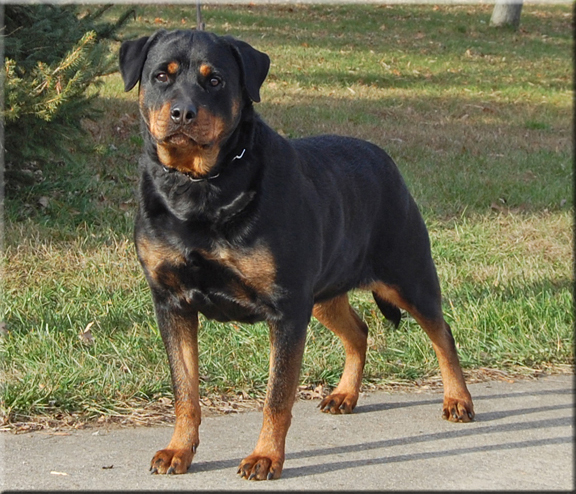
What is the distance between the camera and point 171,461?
Result: 4117mm

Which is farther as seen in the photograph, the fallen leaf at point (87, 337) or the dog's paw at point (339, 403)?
the fallen leaf at point (87, 337)

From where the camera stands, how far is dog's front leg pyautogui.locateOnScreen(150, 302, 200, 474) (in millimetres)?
4148

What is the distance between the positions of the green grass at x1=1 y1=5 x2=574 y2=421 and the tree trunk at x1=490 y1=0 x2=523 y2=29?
8118mm

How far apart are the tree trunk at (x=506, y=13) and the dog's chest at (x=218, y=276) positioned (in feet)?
72.0

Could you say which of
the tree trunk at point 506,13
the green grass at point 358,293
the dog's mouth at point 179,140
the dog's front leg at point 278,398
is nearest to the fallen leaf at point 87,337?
the green grass at point 358,293

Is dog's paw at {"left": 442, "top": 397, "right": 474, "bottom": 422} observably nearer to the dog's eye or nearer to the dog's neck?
the dog's neck

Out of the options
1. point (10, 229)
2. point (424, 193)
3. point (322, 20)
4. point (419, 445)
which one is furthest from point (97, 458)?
point (322, 20)

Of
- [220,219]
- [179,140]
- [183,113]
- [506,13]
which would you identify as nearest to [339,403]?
[220,219]

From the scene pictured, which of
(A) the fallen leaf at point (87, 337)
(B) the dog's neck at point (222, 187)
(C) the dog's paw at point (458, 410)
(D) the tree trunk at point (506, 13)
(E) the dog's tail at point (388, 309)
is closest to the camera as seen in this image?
(B) the dog's neck at point (222, 187)

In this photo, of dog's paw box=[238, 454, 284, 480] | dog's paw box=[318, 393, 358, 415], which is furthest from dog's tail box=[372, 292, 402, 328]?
dog's paw box=[238, 454, 284, 480]

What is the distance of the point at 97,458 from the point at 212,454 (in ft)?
1.80

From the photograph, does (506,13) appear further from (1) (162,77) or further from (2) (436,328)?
(1) (162,77)

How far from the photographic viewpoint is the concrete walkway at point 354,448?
4.09 m

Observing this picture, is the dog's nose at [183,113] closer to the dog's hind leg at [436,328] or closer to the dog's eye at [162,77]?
the dog's eye at [162,77]
